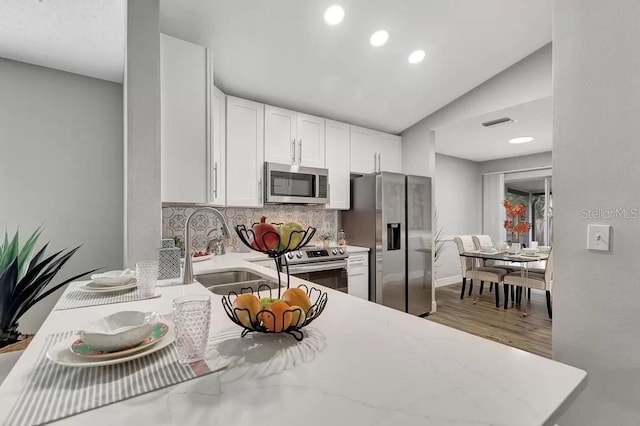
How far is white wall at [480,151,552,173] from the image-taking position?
5.41m

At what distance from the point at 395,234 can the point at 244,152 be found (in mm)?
1899

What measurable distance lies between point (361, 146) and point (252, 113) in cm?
144

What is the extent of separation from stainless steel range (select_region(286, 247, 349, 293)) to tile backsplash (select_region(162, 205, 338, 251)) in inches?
25.2

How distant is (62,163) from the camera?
2648 millimetres

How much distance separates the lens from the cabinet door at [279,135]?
3.19 meters

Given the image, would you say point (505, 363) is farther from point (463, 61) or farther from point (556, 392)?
point (463, 61)

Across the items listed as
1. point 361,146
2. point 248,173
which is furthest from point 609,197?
point 361,146

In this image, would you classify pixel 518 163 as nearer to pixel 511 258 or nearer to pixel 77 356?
pixel 511 258

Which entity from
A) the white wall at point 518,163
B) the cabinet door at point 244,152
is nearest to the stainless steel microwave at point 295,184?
the cabinet door at point 244,152

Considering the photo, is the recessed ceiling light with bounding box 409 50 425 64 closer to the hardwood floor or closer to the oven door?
the oven door

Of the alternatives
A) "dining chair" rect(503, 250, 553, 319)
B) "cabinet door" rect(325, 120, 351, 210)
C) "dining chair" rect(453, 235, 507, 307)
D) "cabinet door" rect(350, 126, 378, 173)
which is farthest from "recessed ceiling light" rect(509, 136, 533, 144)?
"cabinet door" rect(325, 120, 351, 210)

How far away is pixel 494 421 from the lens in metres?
0.51

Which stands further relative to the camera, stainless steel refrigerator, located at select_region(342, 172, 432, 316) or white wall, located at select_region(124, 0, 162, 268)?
stainless steel refrigerator, located at select_region(342, 172, 432, 316)

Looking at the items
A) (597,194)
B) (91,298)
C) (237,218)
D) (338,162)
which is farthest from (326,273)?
(597,194)
